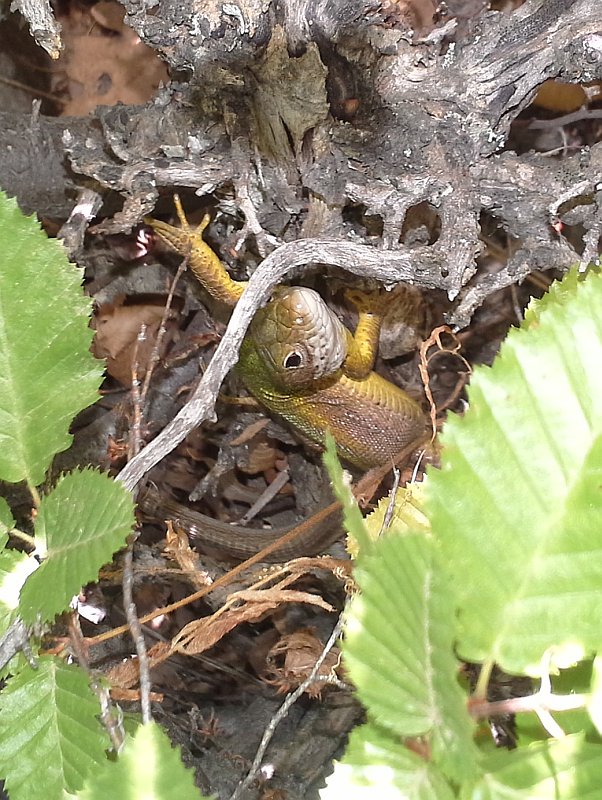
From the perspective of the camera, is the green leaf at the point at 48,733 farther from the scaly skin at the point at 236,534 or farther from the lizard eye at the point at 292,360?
the lizard eye at the point at 292,360

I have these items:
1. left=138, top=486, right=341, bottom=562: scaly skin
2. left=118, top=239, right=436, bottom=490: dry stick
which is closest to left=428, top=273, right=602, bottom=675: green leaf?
left=118, top=239, right=436, bottom=490: dry stick

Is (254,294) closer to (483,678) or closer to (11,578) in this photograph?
(11,578)

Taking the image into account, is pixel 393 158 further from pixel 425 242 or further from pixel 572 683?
pixel 572 683

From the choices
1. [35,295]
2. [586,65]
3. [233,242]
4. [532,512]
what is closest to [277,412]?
[233,242]

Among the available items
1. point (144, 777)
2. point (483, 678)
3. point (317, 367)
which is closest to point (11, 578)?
point (144, 777)

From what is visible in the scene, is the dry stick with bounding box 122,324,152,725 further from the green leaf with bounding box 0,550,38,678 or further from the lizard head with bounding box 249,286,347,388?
the lizard head with bounding box 249,286,347,388

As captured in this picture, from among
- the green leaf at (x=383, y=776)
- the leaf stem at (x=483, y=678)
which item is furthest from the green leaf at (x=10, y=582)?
the leaf stem at (x=483, y=678)
